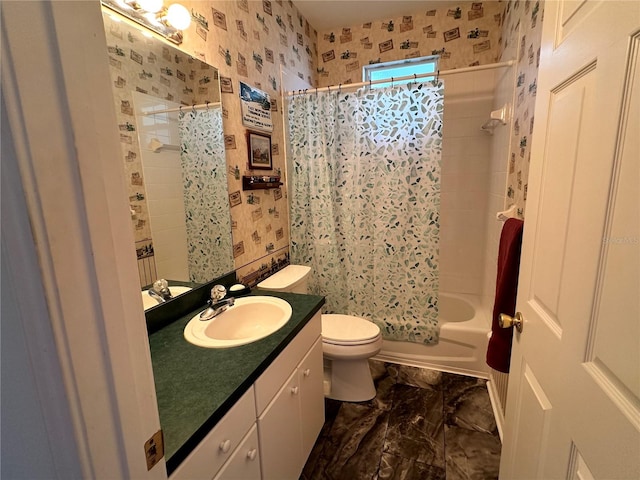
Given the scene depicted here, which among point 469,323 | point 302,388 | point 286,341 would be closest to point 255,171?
point 286,341

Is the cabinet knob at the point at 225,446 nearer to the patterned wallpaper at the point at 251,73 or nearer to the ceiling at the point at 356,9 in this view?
the patterned wallpaper at the point at 251,73

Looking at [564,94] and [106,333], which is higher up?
[564,94]

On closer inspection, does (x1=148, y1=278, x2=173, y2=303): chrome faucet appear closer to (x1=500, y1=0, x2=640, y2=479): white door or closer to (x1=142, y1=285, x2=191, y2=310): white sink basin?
(x1=142, y1=285, x2=191, y2=310): white sink basin

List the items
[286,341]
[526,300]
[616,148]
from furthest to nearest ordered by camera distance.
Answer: [286,341], [526,300], [616,148]

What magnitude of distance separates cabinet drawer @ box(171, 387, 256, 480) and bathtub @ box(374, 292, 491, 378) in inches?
63.0

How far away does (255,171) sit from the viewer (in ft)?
6.27

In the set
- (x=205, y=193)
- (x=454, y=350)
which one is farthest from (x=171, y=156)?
(x=454, y=350)

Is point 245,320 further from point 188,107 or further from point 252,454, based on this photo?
point 188,107

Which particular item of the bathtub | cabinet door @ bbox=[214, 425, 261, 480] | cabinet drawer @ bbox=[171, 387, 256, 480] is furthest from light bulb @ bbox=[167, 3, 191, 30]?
the bathtub

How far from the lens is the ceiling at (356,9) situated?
2.25 metres

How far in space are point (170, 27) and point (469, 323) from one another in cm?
247

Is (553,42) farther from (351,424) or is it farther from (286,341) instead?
(351,424)

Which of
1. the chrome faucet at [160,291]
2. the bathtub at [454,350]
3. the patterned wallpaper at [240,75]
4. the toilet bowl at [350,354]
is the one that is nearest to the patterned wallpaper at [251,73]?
the patterned wallpaper at [240,75]

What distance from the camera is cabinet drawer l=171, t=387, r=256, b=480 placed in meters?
0.72
